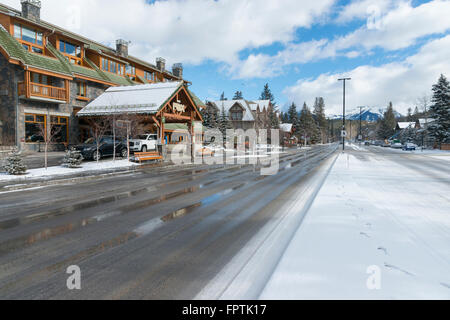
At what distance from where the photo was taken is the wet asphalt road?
129 inches

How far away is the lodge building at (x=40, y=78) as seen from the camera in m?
19.9

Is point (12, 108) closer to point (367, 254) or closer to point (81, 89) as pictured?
point (81, 89)

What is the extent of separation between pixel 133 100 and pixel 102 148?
4.80 meters

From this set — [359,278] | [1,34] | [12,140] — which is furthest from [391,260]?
[1,34]

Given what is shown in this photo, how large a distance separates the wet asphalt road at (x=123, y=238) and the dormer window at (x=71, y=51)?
21.7 metres

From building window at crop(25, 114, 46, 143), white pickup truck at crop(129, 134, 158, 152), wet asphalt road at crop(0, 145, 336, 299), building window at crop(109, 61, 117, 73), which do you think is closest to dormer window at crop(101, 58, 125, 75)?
building window at crop(109, 61, 117, 73)

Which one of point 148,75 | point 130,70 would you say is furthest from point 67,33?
point 148,75

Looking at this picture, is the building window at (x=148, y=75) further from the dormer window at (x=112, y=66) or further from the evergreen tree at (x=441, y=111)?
the evergreen tree at (x=441, y=111)

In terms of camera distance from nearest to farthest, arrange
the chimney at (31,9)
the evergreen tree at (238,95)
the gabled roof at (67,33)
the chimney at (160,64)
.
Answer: the gabled roof at (67,33) < the chimney at (31,9) < the chimney at (160,64) < the evergreen tree at (238,95)

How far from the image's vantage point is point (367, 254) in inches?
153

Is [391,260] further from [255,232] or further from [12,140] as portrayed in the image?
[12,140]

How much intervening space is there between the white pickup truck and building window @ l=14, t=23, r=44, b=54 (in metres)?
11.2

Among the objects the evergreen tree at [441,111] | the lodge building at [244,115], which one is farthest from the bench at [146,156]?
the evergreen tree at [441,111]
